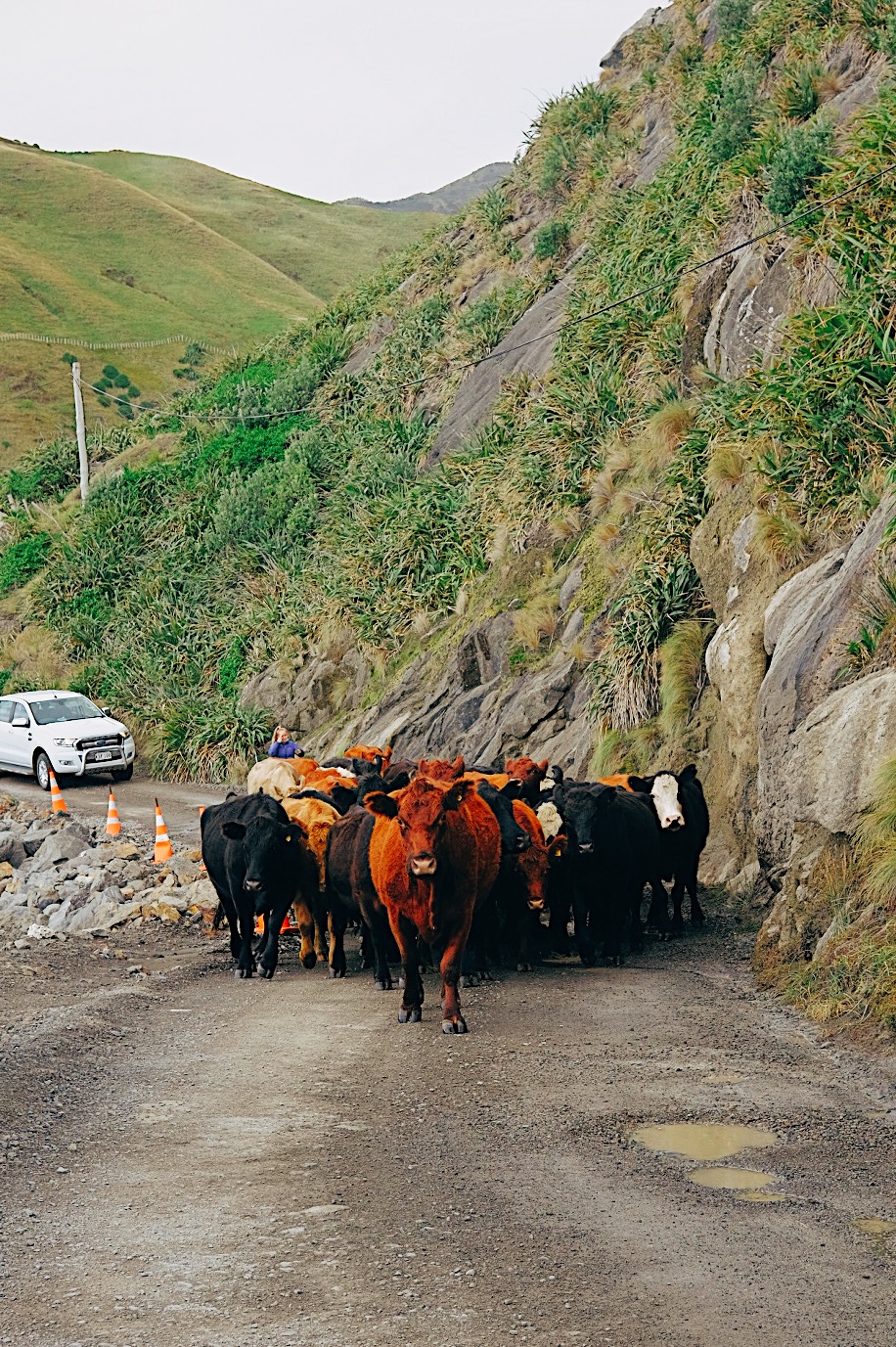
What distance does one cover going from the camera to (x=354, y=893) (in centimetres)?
1233

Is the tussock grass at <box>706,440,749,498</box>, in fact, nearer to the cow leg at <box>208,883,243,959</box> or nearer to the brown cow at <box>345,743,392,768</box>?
the brown cow at <box>345,743,392,768</box>

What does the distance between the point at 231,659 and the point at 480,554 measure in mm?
9032

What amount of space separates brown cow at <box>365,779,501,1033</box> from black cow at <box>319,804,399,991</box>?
71 centimetres

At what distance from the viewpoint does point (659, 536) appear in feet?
66.9

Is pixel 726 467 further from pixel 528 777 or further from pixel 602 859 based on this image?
pixel 602 859

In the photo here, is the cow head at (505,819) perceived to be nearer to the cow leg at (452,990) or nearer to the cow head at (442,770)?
the cow head at (442,770)

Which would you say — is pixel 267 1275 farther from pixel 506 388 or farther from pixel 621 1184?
pixel 506 388

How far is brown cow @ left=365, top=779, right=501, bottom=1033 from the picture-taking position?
1052 centimetres

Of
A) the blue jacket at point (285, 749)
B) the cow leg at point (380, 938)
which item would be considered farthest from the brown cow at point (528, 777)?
the blue jacket at point (285, 749)

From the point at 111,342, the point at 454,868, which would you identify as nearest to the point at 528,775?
the point at 454,868

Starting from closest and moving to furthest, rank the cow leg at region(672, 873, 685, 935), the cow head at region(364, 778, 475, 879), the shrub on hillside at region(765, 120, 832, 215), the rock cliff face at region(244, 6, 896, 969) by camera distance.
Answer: the cow head at region(364, 778, 475, 879) < the rock cliff face at region(244, 6, 896, 969) < the cow leg at region(672, 873, 685, 935) < the shrub on hillside at region(765, 120, 832, 215)

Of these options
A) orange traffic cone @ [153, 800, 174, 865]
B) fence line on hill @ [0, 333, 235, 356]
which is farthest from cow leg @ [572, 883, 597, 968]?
fence line on hill @ [0, 333, 235, 356]

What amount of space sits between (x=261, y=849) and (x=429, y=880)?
8.44 feet

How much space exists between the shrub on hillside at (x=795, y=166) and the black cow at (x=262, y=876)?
538 inches
